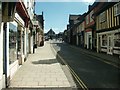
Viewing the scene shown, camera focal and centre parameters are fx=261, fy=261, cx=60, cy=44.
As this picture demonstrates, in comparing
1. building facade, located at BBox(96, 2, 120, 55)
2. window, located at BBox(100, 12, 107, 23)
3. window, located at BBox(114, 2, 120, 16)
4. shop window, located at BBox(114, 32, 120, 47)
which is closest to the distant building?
building facade, located at BBox(96, 2, 120, 55)

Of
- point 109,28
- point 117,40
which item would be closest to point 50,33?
point 109,28

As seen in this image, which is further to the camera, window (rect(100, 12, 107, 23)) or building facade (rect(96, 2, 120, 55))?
window (rect(100, 12, 107, 23))

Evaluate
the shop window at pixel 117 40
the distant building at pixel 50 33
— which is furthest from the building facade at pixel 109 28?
the distant building at pixel 50 33

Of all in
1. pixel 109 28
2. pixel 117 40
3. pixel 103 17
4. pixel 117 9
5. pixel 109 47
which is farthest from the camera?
pixel 103 17

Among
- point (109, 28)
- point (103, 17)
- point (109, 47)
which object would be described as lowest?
point (109, 47)

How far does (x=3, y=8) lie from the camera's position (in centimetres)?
880

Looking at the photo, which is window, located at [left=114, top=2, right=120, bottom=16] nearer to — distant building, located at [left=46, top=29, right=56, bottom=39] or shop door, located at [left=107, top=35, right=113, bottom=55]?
shop door, located at [left=107, top=35, right=113, bottom=55]

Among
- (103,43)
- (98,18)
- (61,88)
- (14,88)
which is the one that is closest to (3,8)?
(14,88)

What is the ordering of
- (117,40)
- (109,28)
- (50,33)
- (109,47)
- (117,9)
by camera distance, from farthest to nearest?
1. (50,33)
2. (109,47)
3. (109,28)
4. (117,40)
5. (117,9)

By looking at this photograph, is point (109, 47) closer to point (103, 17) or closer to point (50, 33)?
point (103, 17)

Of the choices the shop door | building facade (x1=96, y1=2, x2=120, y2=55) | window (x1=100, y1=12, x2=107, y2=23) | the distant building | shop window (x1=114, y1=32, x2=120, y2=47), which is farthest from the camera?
the distant building

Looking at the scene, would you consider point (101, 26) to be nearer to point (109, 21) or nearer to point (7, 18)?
point (109, 21)

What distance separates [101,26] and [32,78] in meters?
20.6

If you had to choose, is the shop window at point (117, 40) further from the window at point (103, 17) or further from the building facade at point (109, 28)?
the window at point (103, 17)
